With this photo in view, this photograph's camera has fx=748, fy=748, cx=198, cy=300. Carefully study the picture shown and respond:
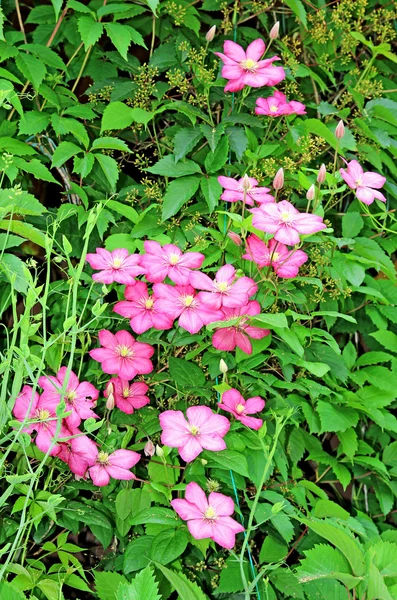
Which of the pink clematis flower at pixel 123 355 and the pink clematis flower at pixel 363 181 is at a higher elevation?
the pink clematis flower at pixel 363 181

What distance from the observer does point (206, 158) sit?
1.57m

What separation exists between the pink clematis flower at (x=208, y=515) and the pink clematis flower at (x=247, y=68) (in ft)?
2.68

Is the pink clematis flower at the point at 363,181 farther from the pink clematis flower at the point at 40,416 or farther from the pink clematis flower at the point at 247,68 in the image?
the pink clematis flower at the point at 40,416

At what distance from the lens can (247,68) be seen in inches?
61.9

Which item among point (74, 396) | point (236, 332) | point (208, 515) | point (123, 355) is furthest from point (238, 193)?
point (208, 515)

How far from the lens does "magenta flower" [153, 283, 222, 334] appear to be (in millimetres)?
1352

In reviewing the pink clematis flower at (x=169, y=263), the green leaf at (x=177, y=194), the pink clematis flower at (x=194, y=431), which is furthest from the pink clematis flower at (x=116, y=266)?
the pink clematis flower at (x=194, y=431)

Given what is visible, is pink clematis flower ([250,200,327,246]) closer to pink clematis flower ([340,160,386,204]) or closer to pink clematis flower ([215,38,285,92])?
pink clematis flower ([340,160,386,204])

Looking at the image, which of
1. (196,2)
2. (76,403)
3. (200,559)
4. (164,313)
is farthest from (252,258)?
(196,2)

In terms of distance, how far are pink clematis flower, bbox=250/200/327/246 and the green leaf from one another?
9.3 inches

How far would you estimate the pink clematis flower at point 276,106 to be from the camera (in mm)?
1595

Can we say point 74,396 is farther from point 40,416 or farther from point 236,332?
point 236,332

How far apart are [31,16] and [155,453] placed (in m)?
0.98

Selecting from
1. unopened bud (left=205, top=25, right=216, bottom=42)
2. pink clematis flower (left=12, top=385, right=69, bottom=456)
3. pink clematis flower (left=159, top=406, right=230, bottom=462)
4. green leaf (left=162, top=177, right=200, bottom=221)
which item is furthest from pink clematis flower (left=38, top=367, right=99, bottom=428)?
unopened bud (left=205, top=25, right=216, bottom=42)
